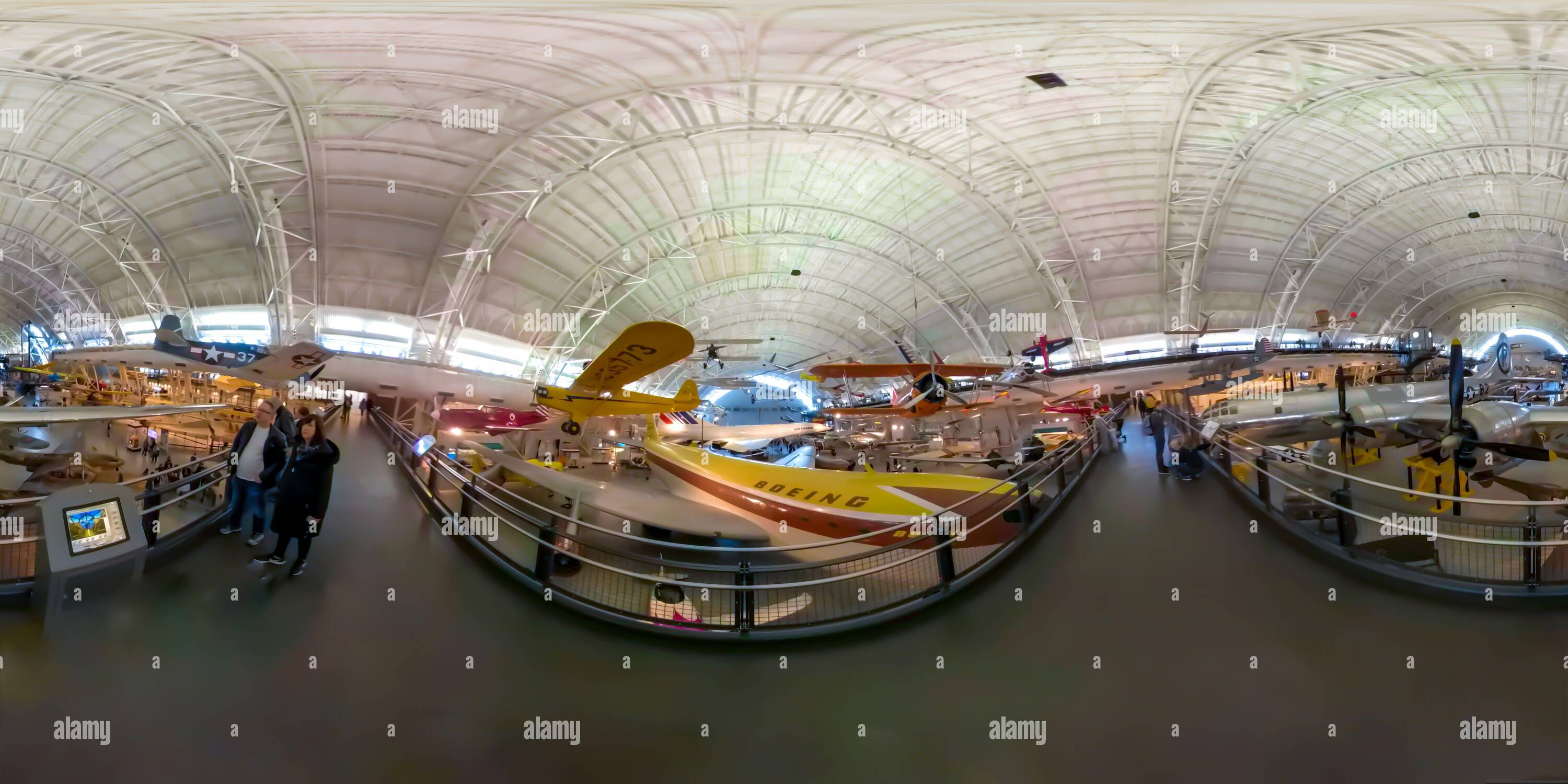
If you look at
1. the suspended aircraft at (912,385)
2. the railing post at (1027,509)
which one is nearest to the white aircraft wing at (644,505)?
the railing post at (1027,509)

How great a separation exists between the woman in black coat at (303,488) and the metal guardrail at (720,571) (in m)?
1.05

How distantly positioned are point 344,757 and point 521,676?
0.94 m

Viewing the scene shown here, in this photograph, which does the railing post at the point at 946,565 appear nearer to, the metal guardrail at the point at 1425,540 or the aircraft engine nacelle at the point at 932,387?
the metal guardrail at the point at 1425,540

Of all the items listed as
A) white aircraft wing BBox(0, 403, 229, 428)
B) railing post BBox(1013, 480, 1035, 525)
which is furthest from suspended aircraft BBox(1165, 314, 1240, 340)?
white aircraft wing BBox(0, 403, 229, 428)

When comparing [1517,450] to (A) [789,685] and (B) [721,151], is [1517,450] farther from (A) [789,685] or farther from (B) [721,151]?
(B) [721,151]

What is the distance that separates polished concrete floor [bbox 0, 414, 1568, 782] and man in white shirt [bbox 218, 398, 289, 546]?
39cm

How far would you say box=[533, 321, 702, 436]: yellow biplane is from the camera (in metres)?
8.20

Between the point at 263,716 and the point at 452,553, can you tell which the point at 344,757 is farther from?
the point at 452,553

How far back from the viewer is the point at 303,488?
4.66 meters

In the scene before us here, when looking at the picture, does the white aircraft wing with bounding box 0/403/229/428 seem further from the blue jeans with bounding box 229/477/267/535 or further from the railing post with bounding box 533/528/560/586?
the railing post with bounding box 533/528/560/586

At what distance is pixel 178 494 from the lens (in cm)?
556

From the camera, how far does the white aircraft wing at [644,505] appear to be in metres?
8.53

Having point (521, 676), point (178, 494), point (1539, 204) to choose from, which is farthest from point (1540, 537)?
point (1539, 204)

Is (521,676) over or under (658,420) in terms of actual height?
under
